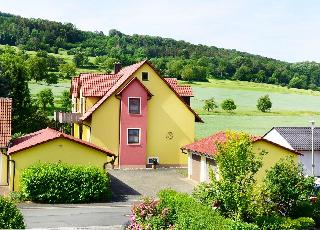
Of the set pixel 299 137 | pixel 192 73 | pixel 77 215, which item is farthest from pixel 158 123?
pixel 192 73

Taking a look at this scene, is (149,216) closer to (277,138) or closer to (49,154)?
(49,154)

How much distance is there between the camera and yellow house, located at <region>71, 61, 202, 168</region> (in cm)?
4866

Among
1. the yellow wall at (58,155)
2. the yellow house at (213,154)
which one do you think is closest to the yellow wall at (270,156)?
the yellow house at (213,154)

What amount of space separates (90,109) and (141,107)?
4654mm

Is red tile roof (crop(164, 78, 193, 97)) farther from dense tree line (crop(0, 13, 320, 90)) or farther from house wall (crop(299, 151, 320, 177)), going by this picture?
dense tree line (crop(0, 13, 320, 90))

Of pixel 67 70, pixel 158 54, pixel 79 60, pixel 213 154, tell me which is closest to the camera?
pixel 213 154

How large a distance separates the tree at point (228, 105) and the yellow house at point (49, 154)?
6287 cm

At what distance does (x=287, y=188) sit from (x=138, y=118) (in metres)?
23.7

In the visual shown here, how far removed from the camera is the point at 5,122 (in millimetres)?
39219

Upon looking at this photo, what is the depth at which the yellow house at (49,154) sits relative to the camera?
34906 mm

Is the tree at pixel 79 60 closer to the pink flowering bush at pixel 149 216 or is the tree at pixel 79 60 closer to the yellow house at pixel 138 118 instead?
the yellow house at pixel 138 118

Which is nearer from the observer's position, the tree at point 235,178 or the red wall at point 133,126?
the tree at point 235,178

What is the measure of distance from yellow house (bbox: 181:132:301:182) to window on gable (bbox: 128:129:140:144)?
454 centimetres

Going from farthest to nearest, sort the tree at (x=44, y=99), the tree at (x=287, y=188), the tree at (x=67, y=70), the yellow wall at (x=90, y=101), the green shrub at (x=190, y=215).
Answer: the tree at (x=67, y=70)
the tree at (x=44, y=99)
the yellow wall at (x=90, y=101)
the tree at (x=287, y=188)
the green shrub at (x=190, y=215)
